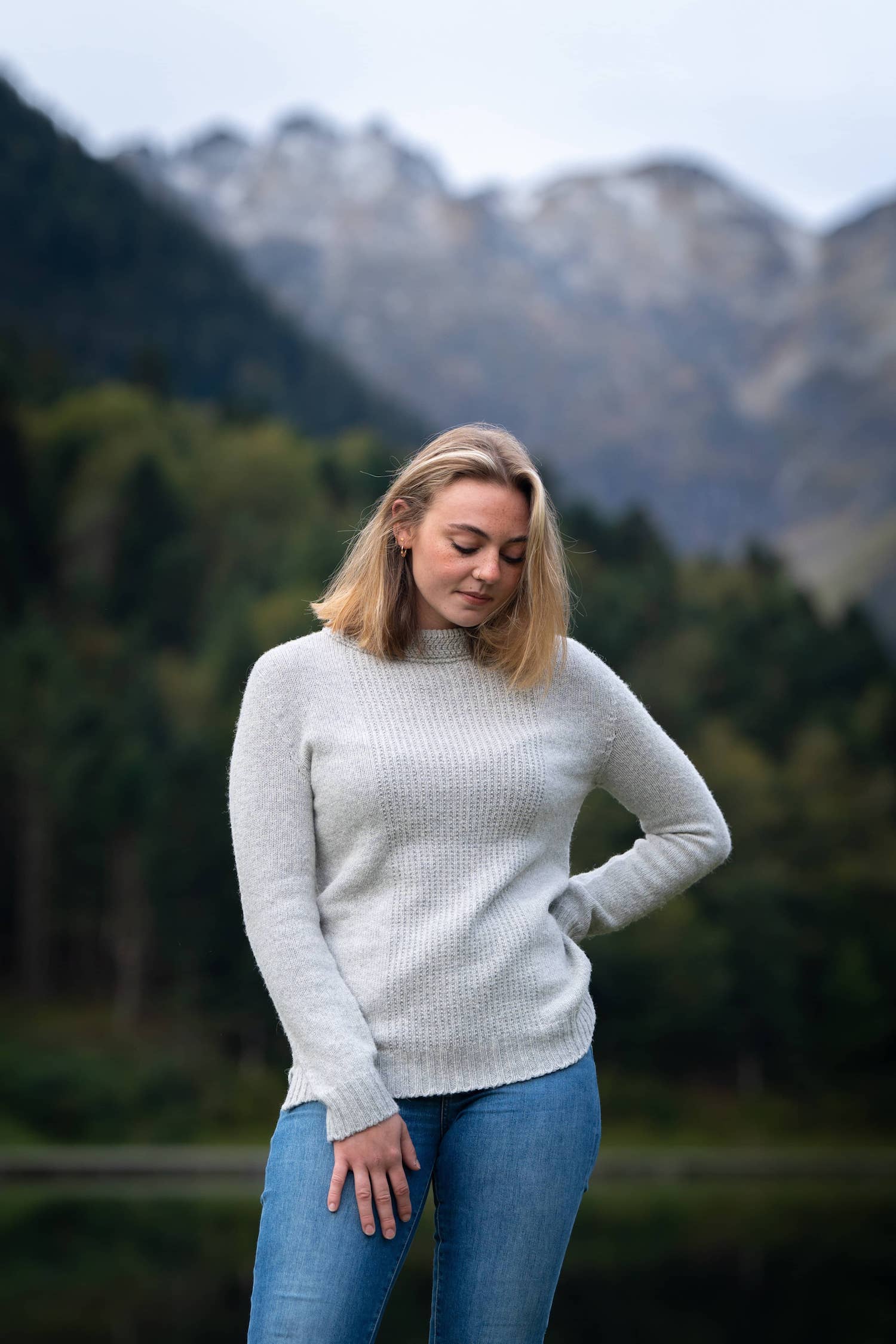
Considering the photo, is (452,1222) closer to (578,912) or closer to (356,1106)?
(356,1106)

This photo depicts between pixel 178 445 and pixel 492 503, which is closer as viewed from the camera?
pixel 492 503

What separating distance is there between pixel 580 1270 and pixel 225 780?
9075 millimetres

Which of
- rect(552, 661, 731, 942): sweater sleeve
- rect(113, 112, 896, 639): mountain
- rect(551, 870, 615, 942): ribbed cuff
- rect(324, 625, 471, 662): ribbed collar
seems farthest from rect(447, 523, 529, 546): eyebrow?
rect(113, 112, 896, 639): mountain

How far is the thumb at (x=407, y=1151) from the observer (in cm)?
154

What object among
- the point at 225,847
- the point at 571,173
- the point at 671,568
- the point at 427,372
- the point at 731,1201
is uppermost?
the point at 571,173

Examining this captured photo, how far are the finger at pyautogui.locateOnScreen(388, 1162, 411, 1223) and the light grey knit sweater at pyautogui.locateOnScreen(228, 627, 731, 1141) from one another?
0.20 ft

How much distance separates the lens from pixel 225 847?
21.6 m

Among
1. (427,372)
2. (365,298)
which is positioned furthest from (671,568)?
(365,298)

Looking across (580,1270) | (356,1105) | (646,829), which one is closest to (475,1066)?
(356,1105)

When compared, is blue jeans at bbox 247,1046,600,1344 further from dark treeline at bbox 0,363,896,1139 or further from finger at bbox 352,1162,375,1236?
dark treeline at bbox 0,363,896,1139

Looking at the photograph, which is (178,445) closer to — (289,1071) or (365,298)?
(365,298)

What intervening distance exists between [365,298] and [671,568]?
8785 millimetres

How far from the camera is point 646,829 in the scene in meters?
1.90

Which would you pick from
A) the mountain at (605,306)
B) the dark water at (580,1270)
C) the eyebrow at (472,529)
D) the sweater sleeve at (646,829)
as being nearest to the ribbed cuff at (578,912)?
the sweater sleeve at (646,829)
